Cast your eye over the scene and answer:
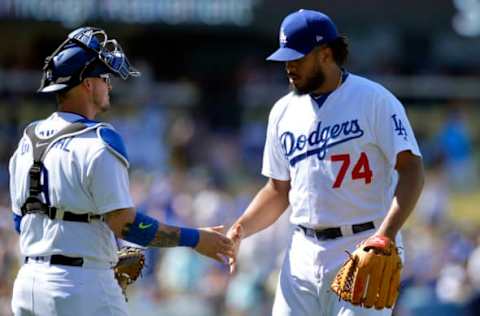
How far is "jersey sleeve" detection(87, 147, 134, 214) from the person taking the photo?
211 inches

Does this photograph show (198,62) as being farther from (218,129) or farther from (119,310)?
(119,310)

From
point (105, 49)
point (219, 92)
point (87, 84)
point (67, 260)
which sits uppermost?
point (105, 49)

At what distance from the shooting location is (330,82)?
6152 millimetres

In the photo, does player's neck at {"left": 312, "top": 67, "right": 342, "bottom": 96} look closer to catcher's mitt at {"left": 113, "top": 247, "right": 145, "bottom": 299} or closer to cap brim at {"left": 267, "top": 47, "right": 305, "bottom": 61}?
cap brim at {"left": 267, "top": 47, "right": 305, "bottom": 61}

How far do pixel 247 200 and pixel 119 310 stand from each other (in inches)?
319

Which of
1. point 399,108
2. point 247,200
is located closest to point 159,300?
point 247,200

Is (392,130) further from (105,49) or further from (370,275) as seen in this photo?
(105,49)

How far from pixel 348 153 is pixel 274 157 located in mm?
491

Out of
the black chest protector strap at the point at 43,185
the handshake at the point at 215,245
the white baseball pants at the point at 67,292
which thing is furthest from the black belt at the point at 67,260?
the handshake at the point at 215,245

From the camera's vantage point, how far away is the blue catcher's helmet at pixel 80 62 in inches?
220

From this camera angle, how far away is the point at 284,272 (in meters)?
6.23

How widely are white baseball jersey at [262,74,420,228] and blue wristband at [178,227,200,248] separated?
0.66 metres

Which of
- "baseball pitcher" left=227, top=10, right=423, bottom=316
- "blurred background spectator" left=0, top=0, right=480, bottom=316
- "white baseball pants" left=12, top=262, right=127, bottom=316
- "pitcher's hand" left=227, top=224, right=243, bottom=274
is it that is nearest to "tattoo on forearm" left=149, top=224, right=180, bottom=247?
"white baseball pants" left=12, top=262, right=127, bottom=316

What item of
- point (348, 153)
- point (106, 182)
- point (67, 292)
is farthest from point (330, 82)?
point (67, 292)
